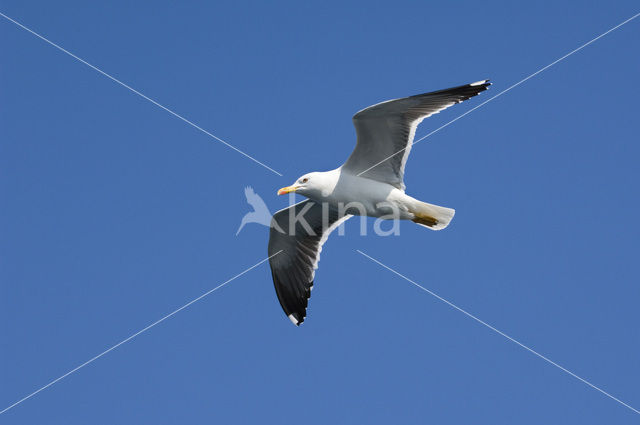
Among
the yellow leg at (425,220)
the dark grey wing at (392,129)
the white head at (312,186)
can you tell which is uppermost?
the dark grey wing at (392,129)

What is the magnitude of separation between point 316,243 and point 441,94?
3.03 m

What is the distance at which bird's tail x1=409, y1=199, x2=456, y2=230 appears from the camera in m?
9.53

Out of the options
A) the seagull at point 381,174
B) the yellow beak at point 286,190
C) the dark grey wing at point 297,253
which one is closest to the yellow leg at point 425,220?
the seagull at point 381,174

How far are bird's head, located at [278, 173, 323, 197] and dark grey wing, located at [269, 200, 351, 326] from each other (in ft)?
2.99

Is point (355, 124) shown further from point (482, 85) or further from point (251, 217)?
point (251, 217)

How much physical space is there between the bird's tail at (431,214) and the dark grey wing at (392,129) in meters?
0.38

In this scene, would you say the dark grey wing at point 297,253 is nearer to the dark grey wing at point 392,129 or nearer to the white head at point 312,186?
the white head at point 312,186

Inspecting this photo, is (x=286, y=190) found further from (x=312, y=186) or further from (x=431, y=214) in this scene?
(x=431, y=214)

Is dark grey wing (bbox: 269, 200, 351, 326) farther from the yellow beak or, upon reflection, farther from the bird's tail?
the bird's tail

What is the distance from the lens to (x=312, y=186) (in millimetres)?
9656

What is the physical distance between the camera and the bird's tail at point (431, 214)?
31.3 ft

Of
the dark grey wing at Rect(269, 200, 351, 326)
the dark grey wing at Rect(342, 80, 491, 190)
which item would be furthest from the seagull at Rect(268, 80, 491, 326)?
the dark grey wing at Rect(269, 200, 351, 326)

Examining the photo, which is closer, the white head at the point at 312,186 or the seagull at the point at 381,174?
the seagull at the point at 381,174

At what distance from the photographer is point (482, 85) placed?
30.2ft
